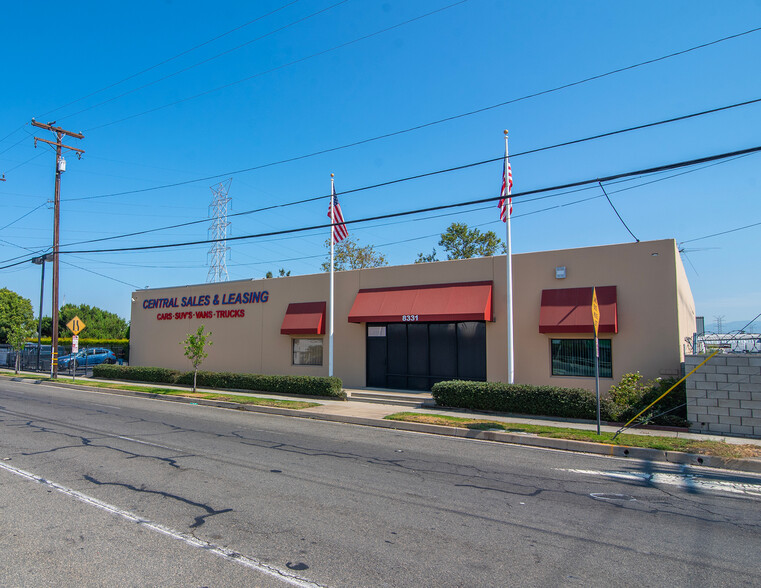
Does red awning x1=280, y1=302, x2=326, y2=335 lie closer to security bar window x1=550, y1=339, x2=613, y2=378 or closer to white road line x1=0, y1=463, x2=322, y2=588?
security bar window x1=550, y1=339, x2=613, y2=378

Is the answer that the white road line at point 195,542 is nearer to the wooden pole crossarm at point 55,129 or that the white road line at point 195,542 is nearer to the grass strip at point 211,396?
the grass strip at point 211,396

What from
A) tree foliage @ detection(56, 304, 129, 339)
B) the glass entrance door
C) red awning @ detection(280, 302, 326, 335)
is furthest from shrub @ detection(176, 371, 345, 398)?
tree foliage @ detection(56, 304, 129, 339)

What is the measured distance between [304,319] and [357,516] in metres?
16.3

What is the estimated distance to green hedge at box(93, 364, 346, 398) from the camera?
60.9 ft

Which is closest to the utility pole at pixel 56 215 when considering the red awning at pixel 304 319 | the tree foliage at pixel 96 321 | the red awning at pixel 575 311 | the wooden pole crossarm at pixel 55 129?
the wooden pole crossarm at pixel 55 129

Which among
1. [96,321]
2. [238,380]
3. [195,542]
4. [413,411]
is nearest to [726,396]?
[413,411]

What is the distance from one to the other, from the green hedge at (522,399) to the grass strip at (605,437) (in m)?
1.48

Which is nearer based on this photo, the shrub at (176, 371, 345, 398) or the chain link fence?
the chain link fence

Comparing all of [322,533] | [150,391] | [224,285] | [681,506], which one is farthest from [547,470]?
[224,285]

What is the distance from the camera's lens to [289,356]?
2302 centimetres

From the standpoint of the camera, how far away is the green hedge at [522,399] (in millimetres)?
13891

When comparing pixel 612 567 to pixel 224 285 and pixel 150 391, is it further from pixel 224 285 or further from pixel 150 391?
pixel 224 285

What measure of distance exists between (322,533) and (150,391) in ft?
59.6

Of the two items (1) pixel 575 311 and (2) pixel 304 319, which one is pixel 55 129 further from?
(1) pixel 575 311
